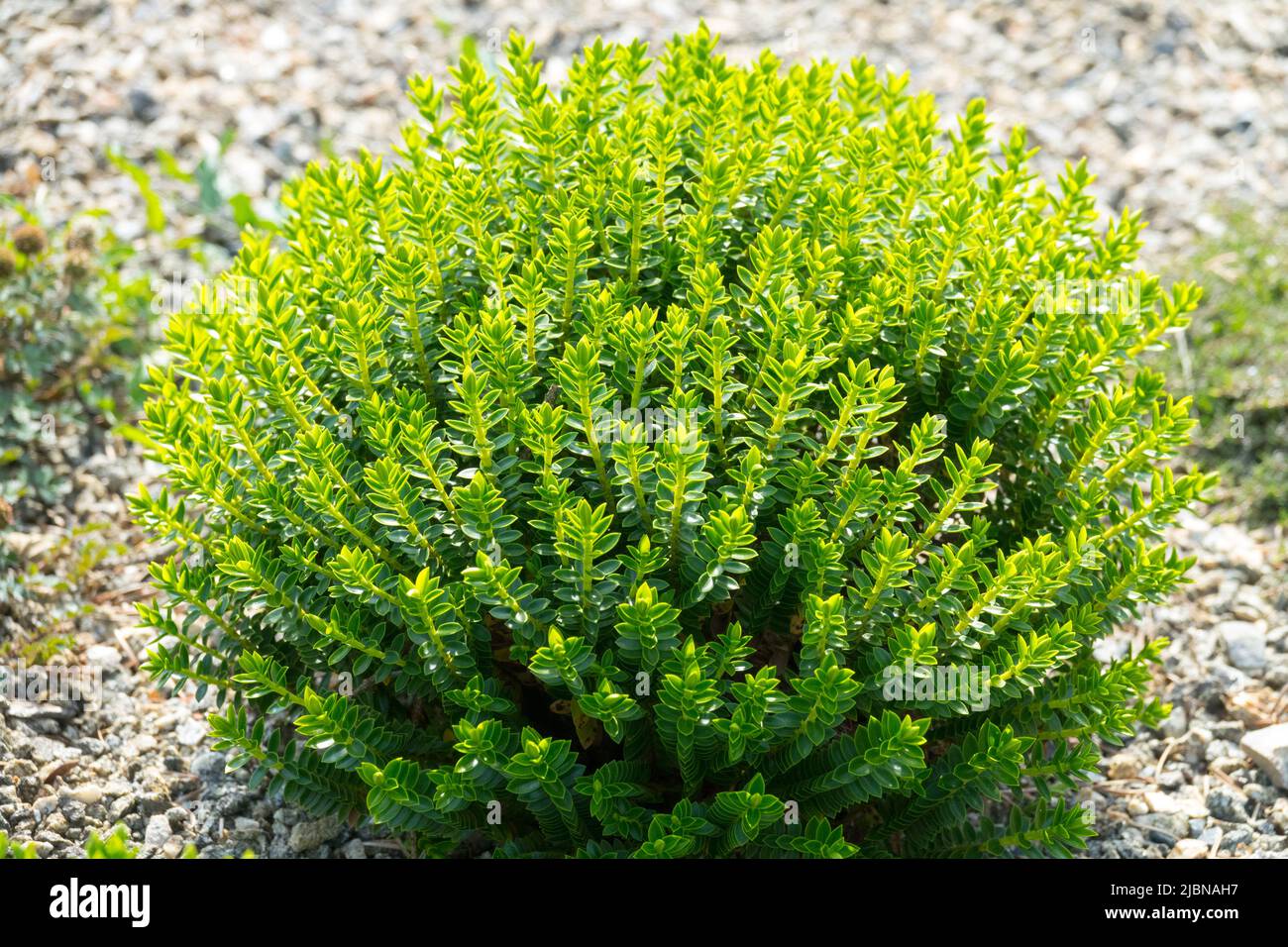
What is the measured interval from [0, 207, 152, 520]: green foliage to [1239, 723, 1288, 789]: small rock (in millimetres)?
4039

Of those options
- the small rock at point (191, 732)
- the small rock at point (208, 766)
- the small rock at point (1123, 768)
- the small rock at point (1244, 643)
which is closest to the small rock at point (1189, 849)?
the small rock at point (1123, 768)

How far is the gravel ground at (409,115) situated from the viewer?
3758 millimetres

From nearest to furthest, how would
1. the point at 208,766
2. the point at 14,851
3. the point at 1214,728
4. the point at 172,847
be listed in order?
the point at 14,851, the point at 172,847, the point at 208,766, the point at 1214,728

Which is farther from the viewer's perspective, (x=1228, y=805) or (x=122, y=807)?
(x=1228, y=805)

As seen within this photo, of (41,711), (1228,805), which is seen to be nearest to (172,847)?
(41,711)

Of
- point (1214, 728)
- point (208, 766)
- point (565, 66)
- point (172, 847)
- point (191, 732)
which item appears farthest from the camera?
point (565, 66)

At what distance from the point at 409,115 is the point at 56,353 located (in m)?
2.35

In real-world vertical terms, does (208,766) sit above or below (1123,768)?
above

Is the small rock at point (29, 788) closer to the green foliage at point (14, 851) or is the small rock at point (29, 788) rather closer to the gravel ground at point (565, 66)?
the green foliage at point (14, 851)

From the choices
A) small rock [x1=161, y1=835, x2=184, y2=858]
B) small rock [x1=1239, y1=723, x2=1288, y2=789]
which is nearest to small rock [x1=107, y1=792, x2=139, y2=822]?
small rock [x1=161, y1=835, x2=184, y2=858]

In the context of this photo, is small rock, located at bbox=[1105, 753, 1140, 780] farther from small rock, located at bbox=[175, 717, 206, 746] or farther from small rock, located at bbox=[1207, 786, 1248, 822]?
small rock, located at bbox=[175, 717, 206, 746]

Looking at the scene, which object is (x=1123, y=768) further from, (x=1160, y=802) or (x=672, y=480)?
(x=672, y=480)

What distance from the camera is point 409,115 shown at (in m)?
6.64
